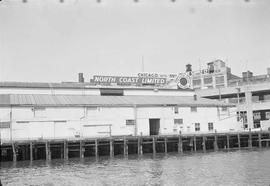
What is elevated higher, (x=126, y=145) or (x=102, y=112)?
(x=102, y=112)

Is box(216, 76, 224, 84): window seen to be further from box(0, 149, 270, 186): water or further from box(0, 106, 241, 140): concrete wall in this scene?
box(0, 149, 270, 186): water

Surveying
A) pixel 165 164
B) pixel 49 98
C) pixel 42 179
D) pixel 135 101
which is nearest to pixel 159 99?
pixel 135 101

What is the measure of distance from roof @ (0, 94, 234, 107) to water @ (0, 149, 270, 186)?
13994 millimetres

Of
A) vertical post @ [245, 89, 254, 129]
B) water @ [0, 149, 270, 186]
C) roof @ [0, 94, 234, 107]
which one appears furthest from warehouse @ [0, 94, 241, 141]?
vertical post @ [245, 89, 254, 129]

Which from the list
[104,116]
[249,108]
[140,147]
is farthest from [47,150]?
[249,108]

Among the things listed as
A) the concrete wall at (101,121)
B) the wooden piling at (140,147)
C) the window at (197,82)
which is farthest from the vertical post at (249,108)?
the window at (197,82)

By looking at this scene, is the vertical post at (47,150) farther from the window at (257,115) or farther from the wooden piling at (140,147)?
the window at (257,115)

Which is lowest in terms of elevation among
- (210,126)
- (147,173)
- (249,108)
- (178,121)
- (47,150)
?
(147,173)

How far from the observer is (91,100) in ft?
198

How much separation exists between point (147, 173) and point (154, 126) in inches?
1140

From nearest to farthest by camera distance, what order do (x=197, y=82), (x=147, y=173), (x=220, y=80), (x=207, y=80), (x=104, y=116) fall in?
1. (x=147, y=173)
2. (x=104, y=116)
3. (x=220, y=80)
4. (x=207, y=80)
5. (x=197, y=82)

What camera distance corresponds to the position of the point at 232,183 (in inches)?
1072

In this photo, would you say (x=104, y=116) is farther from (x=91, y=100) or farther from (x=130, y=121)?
(x=91, y=100)

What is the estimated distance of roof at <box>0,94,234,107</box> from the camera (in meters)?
54.5
